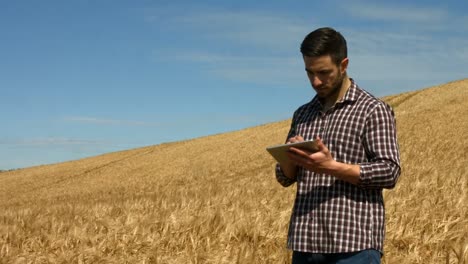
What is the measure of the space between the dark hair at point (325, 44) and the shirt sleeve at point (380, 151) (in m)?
0.27

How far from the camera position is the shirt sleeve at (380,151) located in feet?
7.80

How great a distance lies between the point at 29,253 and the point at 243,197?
3.08 metres

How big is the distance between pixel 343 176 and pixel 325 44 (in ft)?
1.77

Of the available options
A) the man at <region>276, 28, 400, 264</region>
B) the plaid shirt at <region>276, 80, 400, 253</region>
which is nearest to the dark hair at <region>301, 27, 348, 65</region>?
the man at <region>276, 28, 400, 264</region>

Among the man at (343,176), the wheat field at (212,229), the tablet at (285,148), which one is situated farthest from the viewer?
the wheat field at (212,229)

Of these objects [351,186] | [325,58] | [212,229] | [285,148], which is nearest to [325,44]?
[325,58]

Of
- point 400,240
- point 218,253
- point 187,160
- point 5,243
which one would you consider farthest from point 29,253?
point 187,160

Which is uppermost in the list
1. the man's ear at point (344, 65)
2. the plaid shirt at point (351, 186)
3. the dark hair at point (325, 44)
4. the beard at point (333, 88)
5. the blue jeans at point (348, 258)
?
the dark hair at point (325, 44)

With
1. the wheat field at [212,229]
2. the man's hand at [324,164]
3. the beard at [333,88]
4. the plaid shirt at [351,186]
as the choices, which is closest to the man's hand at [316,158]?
the man's hand at [324,164]

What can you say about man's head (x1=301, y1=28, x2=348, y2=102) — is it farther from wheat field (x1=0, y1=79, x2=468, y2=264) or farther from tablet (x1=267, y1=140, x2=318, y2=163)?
wheat field (x1=0, y1=79, x2=468, y2=264)

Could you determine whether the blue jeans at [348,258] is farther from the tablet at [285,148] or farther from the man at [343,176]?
the tablet at [285,148]

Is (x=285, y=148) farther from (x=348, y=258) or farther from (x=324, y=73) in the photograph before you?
(x=348, y=258)

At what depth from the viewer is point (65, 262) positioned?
4.21 metres

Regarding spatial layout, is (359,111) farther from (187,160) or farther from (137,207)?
(187,160)
